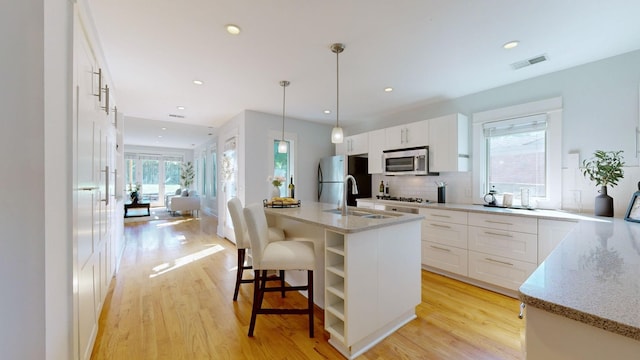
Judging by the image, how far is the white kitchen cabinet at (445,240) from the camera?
3.03m

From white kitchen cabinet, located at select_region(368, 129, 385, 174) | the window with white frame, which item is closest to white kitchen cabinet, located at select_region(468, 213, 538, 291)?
the window with white frame

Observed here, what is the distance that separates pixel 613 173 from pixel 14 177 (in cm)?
408

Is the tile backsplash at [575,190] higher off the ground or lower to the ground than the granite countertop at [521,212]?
higher

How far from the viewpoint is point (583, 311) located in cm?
Answer: 63

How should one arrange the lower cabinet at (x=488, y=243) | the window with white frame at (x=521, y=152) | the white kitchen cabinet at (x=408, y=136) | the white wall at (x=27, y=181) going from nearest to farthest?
the white wall at (x=27, y=181)
the lower cabinet at (x=488, y=243)
the window with white frame at (x=521, y=152)
the white kitchen cabinet at (x=408, y=136)

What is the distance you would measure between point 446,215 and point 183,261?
12.5 feet

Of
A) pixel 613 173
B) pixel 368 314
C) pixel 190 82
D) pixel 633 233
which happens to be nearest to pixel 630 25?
pixel 613 173

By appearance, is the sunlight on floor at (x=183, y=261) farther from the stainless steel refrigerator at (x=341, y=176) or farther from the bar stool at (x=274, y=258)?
the stainless steel refrigerator at (x=341, y=176)

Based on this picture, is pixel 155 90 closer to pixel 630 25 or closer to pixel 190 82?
pixel 190 82

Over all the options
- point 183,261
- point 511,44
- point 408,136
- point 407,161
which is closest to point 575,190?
point 511,44

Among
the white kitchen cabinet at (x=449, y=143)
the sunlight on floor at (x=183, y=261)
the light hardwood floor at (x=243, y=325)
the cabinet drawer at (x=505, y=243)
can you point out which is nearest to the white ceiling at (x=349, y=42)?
the white kitchen cabinet at (x=449, y=143)

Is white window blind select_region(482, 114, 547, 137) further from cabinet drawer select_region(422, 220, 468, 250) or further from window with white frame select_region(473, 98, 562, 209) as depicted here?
cabinet drawer select_region(422, 220, 468, 250)

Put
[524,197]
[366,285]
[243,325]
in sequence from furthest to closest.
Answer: [524,197] → [243,325] → [366,285]

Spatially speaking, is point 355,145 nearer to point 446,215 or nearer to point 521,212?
point 446,215
